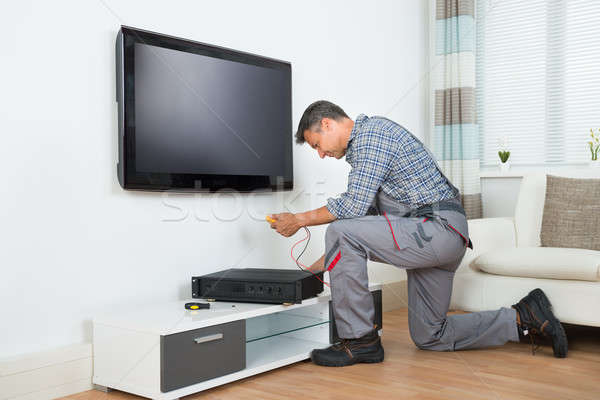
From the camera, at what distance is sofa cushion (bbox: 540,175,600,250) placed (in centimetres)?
290

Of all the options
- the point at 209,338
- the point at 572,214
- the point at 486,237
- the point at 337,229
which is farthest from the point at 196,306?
the point at 572,214

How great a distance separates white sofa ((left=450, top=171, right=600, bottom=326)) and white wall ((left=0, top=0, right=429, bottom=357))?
93 cm

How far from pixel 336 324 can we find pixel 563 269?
100 cm

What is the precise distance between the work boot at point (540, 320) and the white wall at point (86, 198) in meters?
1.15

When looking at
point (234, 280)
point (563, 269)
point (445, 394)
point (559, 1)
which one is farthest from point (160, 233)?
point (559, 1)

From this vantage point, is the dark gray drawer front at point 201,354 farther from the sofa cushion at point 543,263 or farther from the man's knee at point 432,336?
the sofa cushion at point 543,263

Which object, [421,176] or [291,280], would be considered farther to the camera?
[421,176]

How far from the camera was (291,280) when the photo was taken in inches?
91.5

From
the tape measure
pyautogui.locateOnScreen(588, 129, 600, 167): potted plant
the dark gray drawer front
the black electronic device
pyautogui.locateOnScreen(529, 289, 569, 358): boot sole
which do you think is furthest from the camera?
pyautogui.locateOnScreen(588, 129, 600, 167): potted plant

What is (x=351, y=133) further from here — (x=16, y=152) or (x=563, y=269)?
(x=16, y=152)

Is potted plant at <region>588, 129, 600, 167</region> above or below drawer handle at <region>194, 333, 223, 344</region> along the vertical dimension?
above

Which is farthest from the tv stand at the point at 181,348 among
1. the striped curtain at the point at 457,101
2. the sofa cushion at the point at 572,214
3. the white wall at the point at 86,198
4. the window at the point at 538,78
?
the window at the point at 538,78

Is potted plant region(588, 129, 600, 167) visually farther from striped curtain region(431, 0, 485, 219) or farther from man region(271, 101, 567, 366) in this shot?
man region(271, 101, 567, 366)

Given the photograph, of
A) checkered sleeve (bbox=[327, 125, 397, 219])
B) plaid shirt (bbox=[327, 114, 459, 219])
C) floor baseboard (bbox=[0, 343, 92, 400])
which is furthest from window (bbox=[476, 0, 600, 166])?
floor baseboard (bbox=[0, 343, 92, 400])
